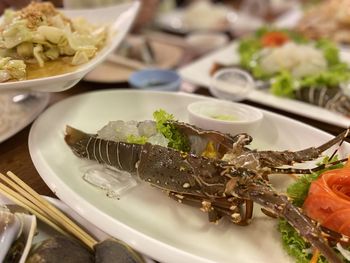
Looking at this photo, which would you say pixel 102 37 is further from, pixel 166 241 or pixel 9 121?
pixel 166 241

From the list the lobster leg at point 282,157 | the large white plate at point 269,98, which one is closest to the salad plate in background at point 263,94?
Result: the large white plate at point 269,98

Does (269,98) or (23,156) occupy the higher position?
(269,98)

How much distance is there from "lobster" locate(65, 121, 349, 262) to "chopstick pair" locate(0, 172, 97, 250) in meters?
0.35

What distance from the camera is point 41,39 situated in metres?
2.14

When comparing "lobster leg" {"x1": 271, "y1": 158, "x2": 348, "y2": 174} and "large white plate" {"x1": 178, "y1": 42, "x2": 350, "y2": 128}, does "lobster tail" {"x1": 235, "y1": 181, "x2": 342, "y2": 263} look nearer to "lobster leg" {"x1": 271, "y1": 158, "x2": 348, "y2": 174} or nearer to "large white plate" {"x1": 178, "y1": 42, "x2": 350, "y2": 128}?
"lobster leg" {"x1": 271, "y1": 158, "x2": 348, "y2": 174}

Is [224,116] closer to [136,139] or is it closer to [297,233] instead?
[136,139]

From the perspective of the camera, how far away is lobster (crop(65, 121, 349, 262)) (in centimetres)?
154

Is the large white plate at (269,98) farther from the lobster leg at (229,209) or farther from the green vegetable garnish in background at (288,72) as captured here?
the lobster leg at (229,209)

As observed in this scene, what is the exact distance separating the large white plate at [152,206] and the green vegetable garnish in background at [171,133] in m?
0.23

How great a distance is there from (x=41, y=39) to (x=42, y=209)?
93 cm

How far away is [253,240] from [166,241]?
342 mm

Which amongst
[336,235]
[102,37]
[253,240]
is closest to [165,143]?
[253,240]

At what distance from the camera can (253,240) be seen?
5.33 feet

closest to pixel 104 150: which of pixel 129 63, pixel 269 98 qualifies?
pixel 269 98
